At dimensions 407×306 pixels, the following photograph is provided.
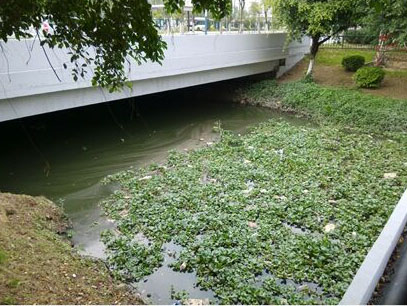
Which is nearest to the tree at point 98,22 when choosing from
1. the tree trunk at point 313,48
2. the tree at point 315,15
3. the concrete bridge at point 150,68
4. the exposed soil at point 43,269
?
the concrete bridge at point 150,68

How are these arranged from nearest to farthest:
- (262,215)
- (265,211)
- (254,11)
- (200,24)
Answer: (262,215) < (265,211) < (200,24) < (254,11)

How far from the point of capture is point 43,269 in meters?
4.45

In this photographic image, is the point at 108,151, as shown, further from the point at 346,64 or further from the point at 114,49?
the point at 346,64

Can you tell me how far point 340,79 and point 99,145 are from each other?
34.6 feet

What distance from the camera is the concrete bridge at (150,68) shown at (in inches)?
288

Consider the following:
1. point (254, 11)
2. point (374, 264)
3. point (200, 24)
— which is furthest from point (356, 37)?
point (374, 264)

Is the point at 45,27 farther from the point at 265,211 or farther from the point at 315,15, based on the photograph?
the point at 315,15

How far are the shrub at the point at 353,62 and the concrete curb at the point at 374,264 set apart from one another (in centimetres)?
1355

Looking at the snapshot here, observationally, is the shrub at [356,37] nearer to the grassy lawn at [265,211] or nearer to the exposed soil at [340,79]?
the exposed soil at [340,79]

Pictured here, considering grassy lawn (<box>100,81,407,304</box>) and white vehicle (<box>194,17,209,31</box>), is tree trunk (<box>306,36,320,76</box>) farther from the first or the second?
grassy lawn (<box>100,81,407,304</box>)

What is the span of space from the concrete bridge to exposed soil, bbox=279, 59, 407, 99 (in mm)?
589

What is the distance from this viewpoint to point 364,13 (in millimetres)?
13000

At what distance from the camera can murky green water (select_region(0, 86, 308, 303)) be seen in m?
6.44

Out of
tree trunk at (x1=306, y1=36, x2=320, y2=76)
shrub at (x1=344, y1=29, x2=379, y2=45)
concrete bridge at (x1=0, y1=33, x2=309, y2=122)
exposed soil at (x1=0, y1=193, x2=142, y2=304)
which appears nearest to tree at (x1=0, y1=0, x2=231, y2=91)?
concrete bridge at (x1=0, y1=33, x2=309, y2=122)
